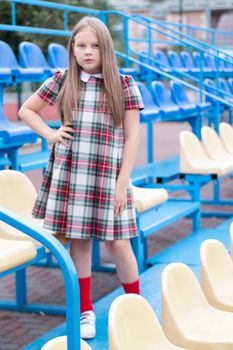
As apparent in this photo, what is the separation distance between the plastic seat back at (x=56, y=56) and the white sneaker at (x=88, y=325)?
4699 mm

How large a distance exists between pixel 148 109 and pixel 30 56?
1.27 metres

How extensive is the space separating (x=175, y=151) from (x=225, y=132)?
6.85 m

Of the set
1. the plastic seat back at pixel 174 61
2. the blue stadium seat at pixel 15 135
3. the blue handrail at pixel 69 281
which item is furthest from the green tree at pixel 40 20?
the blue handrail at pixel 69 281

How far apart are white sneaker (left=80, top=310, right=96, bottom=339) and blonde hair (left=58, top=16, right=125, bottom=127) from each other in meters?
0.88

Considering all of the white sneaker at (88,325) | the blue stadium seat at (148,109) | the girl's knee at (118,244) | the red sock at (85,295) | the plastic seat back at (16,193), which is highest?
the blue stadium seat at (148,109)

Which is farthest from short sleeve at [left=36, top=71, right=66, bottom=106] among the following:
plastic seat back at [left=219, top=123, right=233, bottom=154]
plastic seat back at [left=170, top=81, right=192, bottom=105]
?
plastic seat back at [left=170, top=81, right=192, bottom=105]

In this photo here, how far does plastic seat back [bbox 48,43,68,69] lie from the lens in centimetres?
809

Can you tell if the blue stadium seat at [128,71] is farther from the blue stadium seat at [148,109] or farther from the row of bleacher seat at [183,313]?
the row of bleacher seat at [183,313]

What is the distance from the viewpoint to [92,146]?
357cm

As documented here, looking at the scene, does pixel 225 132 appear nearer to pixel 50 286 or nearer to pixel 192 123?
pixel 192 123

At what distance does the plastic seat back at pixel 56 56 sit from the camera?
26.5 ft

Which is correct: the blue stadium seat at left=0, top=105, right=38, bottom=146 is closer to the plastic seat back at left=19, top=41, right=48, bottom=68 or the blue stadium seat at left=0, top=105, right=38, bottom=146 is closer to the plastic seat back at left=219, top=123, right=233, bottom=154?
the plastic seat back at left=19, top=41, right=48, bottom=68

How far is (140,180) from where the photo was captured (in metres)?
6.55

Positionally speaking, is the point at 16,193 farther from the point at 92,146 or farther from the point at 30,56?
the point at 30,56
